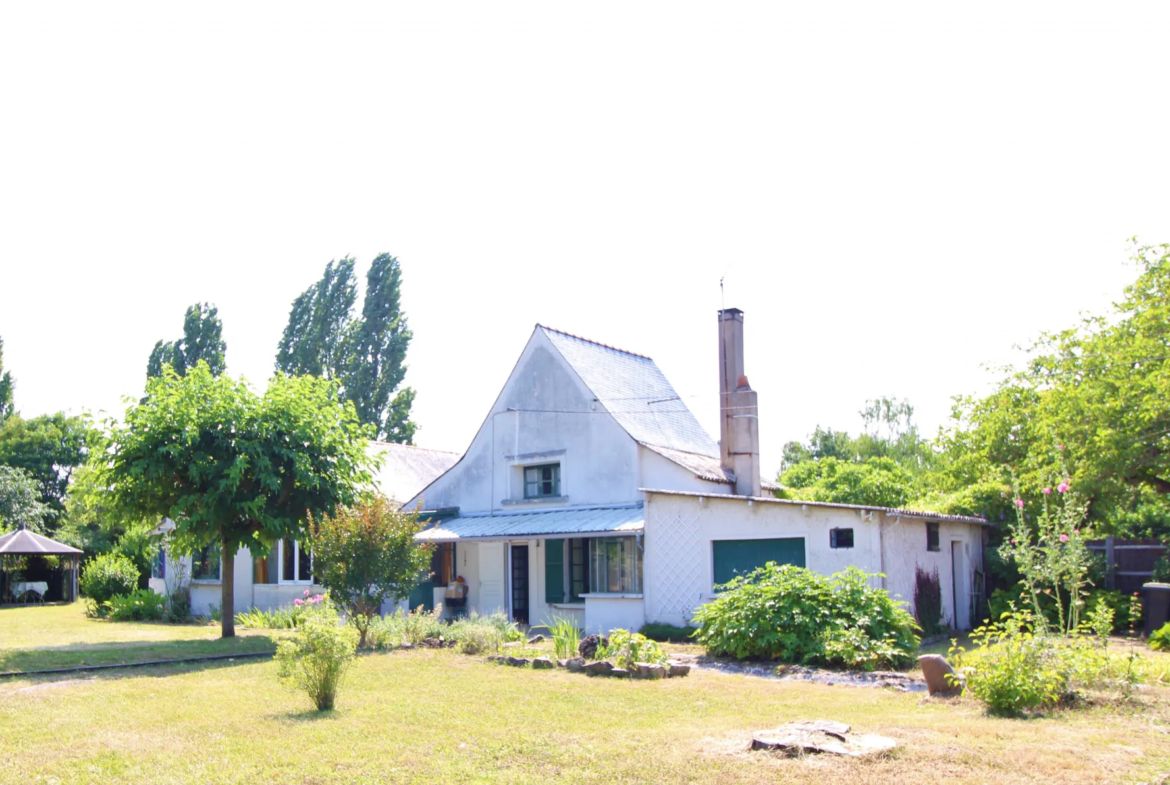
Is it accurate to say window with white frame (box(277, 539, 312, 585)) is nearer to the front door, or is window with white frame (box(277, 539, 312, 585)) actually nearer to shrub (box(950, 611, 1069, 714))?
the front door

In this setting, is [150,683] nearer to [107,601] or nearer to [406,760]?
[406,760]

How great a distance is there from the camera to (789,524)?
18203 mm

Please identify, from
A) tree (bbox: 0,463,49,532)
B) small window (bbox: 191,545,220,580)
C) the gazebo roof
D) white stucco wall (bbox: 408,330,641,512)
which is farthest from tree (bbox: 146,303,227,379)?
white stucco wall (bbox: 408,330,641,512)

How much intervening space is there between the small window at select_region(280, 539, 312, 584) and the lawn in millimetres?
12880

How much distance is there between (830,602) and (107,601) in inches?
852

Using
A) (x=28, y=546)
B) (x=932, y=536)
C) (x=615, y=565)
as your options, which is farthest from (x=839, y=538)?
(x=28, y=546)

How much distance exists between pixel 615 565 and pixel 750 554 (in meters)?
3.67

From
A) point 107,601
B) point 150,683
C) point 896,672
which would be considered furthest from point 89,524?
point 896,672

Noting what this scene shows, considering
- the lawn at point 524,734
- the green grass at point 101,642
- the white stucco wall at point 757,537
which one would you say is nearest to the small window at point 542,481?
the white stucco wall at point 757,537

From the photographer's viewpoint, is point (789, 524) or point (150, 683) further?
point (789, 524)

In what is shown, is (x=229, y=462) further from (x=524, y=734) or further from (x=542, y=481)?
(x=524, y=734)

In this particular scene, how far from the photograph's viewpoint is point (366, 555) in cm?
1714

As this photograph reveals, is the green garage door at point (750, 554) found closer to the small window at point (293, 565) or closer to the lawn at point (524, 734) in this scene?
the lawn at point (524, 734)

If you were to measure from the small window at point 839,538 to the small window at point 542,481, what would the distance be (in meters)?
7.48
